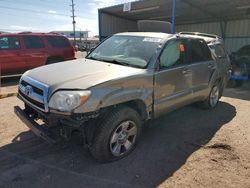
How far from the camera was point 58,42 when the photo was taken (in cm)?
1063

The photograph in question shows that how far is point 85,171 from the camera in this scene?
3352 mm

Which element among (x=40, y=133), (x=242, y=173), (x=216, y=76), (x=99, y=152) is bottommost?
(x=242, y=173)

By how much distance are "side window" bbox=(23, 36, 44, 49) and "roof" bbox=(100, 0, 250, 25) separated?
7.23 m

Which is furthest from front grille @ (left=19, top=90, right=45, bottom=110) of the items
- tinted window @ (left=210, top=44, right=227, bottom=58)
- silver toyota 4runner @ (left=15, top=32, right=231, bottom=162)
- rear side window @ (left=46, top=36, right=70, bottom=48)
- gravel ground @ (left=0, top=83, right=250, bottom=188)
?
rear side window @ (left=46, top=36, right=70, bottom=48)

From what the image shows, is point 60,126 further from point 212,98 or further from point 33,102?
point 212,98

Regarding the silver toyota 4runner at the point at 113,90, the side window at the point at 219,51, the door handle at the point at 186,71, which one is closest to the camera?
the silver toyota 4runner at the point at 113,90

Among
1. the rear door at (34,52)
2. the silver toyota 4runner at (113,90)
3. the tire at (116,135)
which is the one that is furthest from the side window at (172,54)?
the rear door at (34,52)

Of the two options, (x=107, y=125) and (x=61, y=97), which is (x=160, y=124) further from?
(x=61, y=97)

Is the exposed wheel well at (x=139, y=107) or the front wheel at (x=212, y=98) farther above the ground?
the exposed wheel well at (x=139, y=107)

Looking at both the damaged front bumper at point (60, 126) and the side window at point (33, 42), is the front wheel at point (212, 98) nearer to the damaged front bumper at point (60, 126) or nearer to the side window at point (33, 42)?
the damaged front bumper at point (60, 126)

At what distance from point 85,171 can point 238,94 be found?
6.72m

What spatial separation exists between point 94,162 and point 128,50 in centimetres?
198

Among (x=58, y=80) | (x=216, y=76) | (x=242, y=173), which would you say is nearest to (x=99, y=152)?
(x=58, y=80)

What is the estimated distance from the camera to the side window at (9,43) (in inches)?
360
